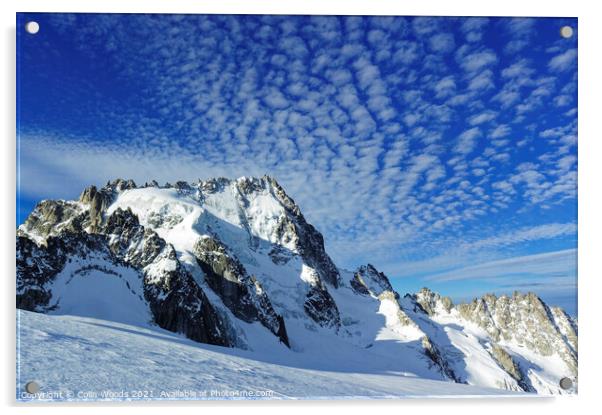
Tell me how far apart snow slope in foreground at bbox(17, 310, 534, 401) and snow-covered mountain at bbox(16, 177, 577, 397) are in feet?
0.80

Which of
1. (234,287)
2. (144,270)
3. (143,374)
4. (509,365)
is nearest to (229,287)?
(234,287)

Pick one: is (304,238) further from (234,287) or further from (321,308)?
(234,287)

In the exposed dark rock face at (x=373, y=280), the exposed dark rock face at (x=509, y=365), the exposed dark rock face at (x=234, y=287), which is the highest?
the exposed dark rock face at (x=234, y=287)

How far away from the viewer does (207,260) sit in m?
62.2

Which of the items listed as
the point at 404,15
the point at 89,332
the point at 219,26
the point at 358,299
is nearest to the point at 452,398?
the point at 89,332

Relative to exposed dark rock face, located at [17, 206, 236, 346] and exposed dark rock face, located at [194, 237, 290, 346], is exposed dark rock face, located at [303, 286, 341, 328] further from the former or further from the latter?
exposed dark rock face, located at [17, 206, 236, 346]

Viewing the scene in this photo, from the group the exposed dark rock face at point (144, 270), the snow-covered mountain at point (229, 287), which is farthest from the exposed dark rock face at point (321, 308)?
the exposed dark rock face at point (144, 270)

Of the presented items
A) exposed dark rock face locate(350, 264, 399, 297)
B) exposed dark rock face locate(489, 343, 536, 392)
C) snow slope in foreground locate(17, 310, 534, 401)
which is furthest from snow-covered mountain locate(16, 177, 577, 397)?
exposed dark rock face locate(350, 264, 399, 297)

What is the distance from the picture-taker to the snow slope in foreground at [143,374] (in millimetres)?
10430

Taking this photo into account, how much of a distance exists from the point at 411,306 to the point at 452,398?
16095cm

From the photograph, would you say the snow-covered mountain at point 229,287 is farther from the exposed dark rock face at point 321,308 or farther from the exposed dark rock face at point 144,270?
the exposed dark rock face at point 321,308

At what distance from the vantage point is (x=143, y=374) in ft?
34.9

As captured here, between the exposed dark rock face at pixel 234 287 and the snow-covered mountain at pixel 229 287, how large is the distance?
0.19 meters

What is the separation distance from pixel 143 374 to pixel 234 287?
5064cm
